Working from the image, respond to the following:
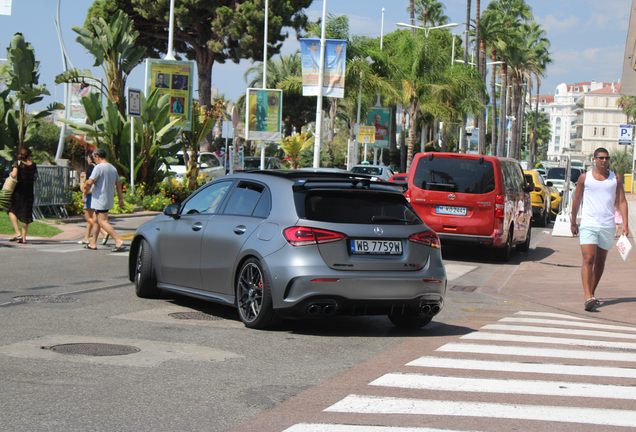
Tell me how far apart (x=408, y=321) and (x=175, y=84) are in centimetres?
2135

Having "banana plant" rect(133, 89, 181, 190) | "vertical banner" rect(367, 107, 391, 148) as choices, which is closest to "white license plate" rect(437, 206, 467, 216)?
"banana plant" rect(133, 89, 181, 190)

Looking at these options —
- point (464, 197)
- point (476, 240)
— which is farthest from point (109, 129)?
point (476, 240)

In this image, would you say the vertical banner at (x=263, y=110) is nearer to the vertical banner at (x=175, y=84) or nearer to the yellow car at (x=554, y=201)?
the vertical banner at (x=175, y=84)

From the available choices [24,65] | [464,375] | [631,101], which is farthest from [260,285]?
[631,101]

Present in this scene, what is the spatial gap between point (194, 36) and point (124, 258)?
4143 centimetres

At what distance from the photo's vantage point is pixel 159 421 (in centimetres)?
432

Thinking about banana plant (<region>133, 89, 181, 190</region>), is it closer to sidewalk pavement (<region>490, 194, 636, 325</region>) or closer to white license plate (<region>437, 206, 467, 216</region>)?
white license plate (<region>437, 206, 467, 216</region>)

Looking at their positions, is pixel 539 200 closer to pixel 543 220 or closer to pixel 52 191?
pixel 543 220

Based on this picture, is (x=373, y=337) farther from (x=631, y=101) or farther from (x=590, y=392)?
(x=631, y=101)

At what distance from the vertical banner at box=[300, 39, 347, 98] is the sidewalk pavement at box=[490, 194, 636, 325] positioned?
44.1 feet

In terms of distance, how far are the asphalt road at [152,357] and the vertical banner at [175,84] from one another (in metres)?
17.5

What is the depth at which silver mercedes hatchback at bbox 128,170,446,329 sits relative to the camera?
6.80 m

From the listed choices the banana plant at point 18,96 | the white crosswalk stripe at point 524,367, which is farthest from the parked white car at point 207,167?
the white crosswalk stripe at point 524,367

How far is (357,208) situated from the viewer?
715 cm
